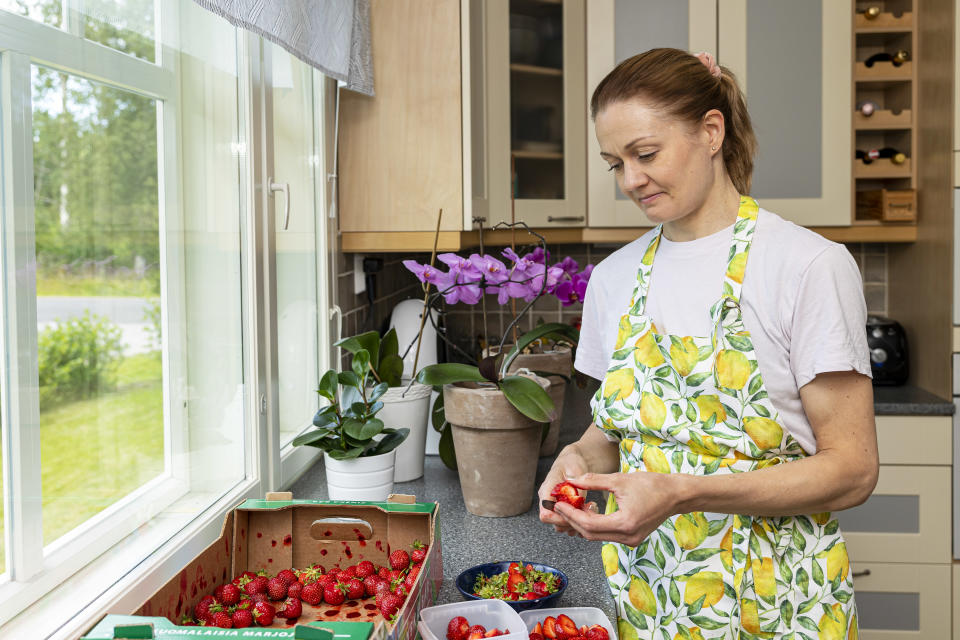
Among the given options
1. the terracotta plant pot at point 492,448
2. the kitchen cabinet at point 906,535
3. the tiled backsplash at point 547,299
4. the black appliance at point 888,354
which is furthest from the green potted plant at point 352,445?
the black appliance at point 888,354

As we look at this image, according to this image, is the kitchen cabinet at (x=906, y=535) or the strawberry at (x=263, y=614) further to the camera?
the kitchen cabinet at (x=906, y=535)

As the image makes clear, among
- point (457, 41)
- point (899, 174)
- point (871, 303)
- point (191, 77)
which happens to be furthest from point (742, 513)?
point (871, 303)

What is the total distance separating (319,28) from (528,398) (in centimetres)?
79

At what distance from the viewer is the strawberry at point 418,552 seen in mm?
1143

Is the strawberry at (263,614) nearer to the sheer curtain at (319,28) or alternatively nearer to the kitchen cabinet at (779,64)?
the sheer curtain at (319,28)

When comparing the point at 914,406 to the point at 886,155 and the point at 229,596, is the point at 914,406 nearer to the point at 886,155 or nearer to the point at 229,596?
the point at 886,155

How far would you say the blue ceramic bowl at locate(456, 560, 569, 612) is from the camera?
112 centimetres

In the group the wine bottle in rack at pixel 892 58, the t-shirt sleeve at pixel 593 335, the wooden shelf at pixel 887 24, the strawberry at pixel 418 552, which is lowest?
the strawberry at pixel 418 552

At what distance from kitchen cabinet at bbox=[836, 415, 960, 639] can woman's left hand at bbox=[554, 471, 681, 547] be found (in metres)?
1.88

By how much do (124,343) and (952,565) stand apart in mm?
2497

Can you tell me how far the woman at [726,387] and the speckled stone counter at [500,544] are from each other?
9 centimetres

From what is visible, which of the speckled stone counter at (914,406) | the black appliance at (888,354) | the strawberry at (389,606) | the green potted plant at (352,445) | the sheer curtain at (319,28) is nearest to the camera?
the strawberry at (389,606)

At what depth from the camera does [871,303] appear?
126 inches

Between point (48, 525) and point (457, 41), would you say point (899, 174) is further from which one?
point (48, 525)
